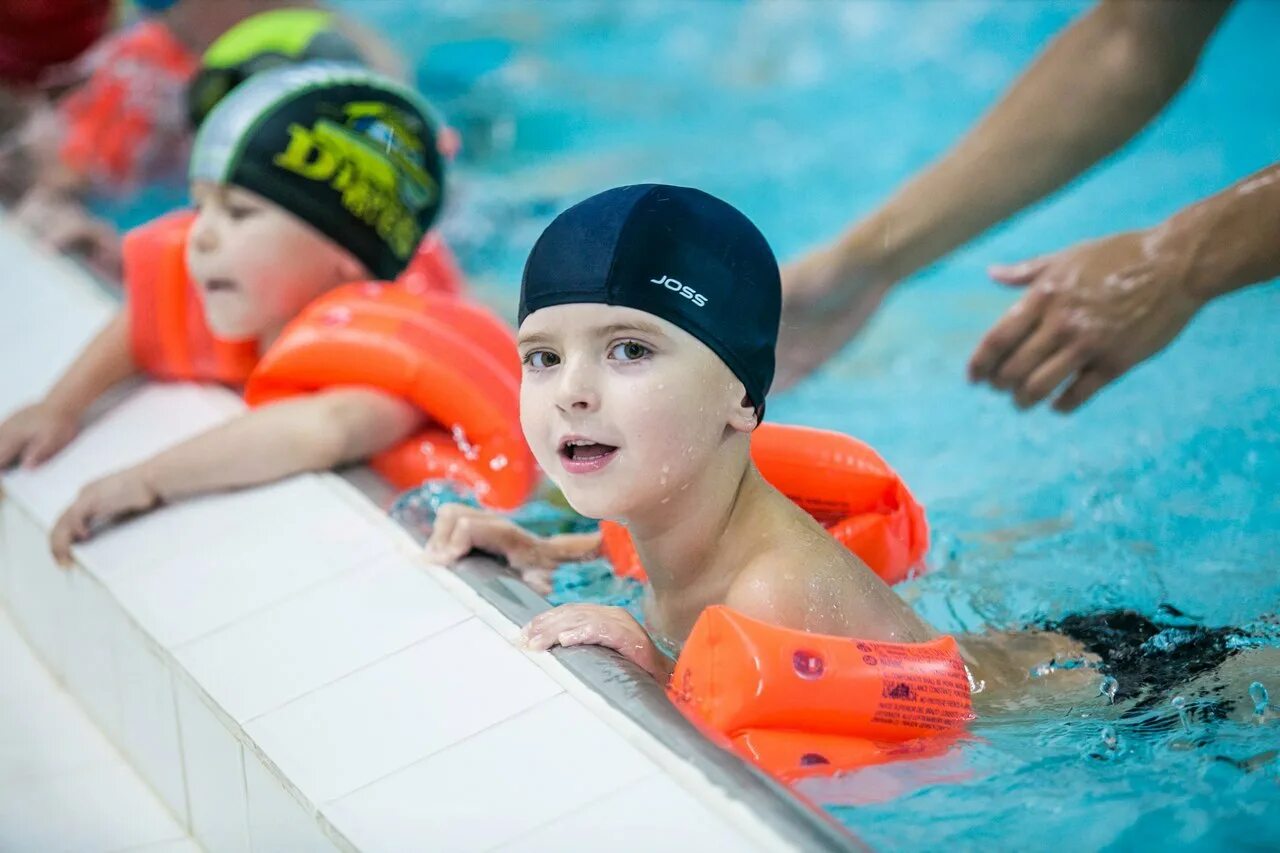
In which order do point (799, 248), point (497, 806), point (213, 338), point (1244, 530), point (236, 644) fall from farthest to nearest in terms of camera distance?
point (799, 248) < point (213, 338) < point (1244, 530) < point (236, 644) < point (497, 806)

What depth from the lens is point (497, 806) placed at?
7.32 ft

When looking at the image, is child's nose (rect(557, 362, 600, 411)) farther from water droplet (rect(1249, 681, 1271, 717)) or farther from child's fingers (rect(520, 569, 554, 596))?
water droplet (rect(1249, 681, 1271, 717))

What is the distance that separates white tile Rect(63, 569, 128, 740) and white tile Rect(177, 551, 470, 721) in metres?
0.33

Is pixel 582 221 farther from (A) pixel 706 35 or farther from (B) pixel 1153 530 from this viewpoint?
(A) pixel 706 35

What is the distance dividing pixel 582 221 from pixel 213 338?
1.91 m

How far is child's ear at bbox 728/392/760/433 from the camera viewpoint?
2451 mm

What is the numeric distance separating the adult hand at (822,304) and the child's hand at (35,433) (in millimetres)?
1761

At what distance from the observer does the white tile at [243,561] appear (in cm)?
291

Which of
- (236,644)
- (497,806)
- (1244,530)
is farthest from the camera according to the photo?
(1244,530)

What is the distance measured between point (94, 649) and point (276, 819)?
0.93 meters

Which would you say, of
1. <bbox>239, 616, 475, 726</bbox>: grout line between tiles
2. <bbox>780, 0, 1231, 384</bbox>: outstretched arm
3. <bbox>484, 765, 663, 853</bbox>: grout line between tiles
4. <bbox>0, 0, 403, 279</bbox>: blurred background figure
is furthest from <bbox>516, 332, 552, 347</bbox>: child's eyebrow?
<bbox>0, 0, 403, 279</bbox>: blurred background figure

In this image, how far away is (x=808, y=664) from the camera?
7.59 feet

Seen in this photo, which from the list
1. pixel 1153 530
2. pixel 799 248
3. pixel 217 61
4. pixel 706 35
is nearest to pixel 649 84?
pixel 706 35

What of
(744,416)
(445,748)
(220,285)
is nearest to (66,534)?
(220,285)
